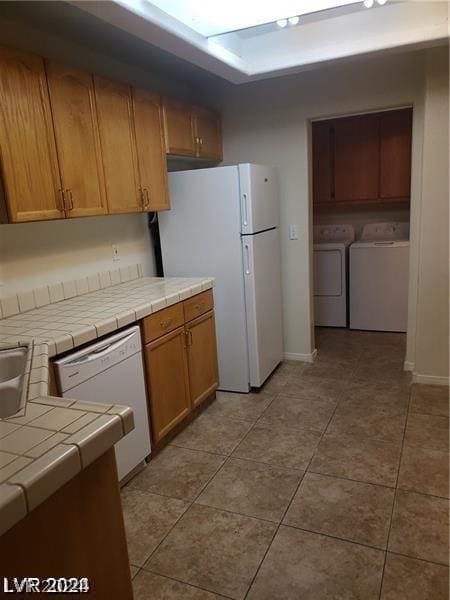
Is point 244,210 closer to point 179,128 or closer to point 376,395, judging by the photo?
point 179,128

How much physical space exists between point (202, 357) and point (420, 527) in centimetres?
158

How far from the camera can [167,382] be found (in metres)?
2.57

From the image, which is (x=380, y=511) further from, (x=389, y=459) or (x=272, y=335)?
(x=272, y=335)

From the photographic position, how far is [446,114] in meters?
2.85

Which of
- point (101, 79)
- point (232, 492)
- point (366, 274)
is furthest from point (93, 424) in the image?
point (366, 274)

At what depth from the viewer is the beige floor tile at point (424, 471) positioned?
2.12 metres

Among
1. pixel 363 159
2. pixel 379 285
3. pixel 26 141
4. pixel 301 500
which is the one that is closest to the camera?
pixel 26 141

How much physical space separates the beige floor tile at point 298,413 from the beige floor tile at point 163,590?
1268 mm

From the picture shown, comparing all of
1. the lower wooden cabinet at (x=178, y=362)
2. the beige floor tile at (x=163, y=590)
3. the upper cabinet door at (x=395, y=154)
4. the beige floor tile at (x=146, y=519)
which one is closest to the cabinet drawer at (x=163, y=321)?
the lower wooden cabinet at (x=178, y=362)

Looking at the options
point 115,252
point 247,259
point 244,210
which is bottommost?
point 247,259

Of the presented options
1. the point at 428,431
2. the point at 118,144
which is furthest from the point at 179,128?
the point at 428,431

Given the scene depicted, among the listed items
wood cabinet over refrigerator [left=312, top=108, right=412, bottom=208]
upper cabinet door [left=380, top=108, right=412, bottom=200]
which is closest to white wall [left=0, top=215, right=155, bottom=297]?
wood cabinet over refrigerator [left=312, top=108, right=412, bottom=208]

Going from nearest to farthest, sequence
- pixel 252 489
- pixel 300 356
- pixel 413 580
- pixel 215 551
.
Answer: pixel 413 580 → pixel 215 551 → pixel 252 489 → pixel 300 356

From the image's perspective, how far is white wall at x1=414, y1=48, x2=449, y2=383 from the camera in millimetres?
2848
